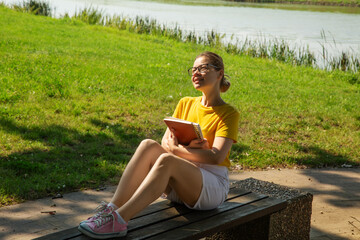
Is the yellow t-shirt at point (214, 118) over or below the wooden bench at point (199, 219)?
over

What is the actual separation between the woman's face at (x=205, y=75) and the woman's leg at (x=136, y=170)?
603 millimetres

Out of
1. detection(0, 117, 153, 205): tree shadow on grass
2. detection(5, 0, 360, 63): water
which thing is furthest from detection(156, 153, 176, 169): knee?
detection(5, 0, 360, 63): water

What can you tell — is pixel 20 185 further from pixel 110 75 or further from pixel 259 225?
pixel 110 75

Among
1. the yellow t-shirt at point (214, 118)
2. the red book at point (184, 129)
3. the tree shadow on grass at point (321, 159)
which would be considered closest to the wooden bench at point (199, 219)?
the yellow t-shirt at point (214, 118)

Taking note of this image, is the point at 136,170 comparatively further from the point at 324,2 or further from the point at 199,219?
the point at 324,2

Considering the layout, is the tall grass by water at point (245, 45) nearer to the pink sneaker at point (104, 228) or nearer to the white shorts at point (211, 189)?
the white shorts at point (211, 189)

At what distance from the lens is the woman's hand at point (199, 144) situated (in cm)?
350

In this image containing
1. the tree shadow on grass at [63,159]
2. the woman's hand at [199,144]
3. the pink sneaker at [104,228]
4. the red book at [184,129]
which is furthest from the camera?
the tree shadow on grass at [63,159]

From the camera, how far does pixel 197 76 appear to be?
3.72 meters

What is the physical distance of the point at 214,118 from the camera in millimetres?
3678

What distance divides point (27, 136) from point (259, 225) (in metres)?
3.80

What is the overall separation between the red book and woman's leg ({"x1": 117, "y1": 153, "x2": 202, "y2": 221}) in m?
0.21

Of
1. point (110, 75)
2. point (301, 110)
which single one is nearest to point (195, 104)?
point (301, 110)

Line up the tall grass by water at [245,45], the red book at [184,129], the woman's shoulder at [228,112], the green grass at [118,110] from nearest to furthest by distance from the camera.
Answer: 1. the red book at [184,129]
2. the woman's shoulder at [228,112]
3. the green grass at [118,110]
4. the tall grass by water at [245,45]
